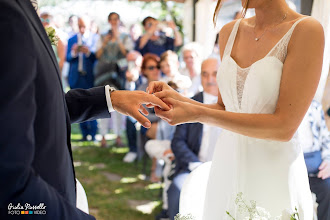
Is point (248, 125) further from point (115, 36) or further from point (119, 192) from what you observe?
point (115, 36)

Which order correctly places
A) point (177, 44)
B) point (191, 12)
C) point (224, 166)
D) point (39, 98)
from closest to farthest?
point (39, 98), point (224, 166), point (177, 44), point (191, 12)

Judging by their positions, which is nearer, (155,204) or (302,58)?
(302,58)

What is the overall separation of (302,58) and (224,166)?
60 cm

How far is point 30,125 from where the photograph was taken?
36.6 inches

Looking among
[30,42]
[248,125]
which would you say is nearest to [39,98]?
[30,42]

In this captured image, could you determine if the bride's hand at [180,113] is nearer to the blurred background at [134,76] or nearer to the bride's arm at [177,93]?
the bride's arm at [177,93]

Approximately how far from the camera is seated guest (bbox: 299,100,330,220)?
3.16m

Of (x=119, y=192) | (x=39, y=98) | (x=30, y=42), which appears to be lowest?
(x=119, y=192)

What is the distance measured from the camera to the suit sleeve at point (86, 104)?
1608 mm

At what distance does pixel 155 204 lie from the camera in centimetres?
455

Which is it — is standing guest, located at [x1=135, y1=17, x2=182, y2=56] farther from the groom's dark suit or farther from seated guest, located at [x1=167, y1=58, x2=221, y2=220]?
the groom's dark suit

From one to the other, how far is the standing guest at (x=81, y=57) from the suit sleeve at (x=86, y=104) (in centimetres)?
599

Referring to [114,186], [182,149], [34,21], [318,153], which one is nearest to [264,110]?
[34,21]

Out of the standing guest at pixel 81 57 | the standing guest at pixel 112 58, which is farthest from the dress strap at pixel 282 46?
the standing guest at pixel 81 57
